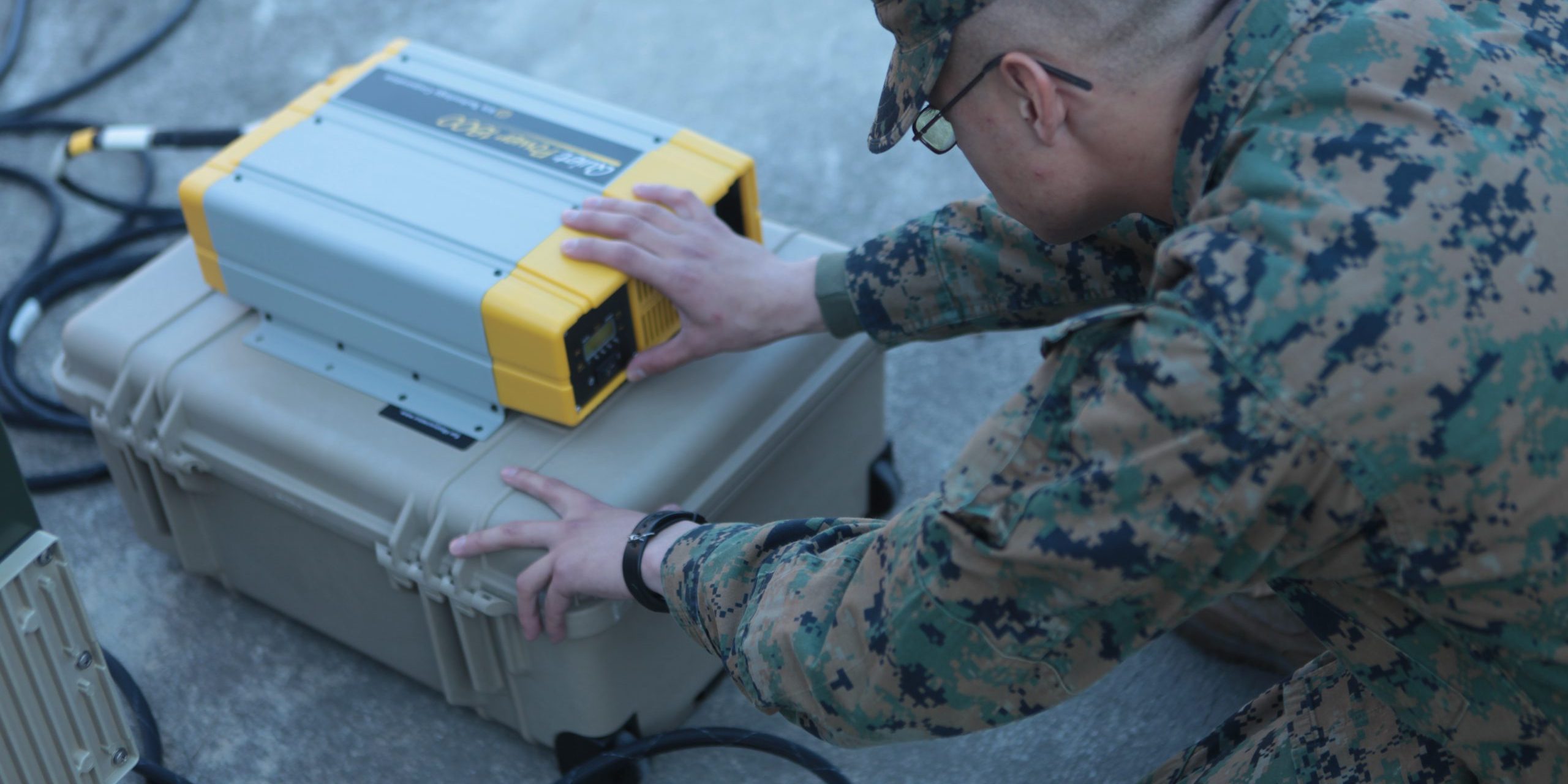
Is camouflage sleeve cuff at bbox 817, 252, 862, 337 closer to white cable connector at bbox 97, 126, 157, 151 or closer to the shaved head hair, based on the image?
the shaved head hair

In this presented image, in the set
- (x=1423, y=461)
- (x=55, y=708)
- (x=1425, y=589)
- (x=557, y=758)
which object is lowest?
(x=557, y=758)

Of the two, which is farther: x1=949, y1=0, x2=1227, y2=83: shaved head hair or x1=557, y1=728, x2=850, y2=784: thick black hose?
x1=557, y1=728, x2=850, y2=784: thick black hose

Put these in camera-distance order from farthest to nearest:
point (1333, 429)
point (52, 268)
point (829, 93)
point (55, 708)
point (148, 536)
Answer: point (829, 93)
point (52, 268)
point (148, 536)
point (55, 708)
point (1333, 429)

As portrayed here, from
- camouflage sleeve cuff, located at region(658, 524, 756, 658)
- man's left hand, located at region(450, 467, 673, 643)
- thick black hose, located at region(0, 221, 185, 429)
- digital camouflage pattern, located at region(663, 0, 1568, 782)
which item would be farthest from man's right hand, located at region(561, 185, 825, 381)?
thick black hose, located at region(0, 221, 185, 429)

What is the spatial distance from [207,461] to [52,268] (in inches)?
35.7

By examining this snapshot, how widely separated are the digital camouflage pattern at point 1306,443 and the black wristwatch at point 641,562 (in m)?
0.19

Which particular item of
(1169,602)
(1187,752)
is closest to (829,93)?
(1187,752)

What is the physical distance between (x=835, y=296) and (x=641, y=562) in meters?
0.41

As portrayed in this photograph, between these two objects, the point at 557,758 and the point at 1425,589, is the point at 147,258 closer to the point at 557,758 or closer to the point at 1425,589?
the point at 557,758

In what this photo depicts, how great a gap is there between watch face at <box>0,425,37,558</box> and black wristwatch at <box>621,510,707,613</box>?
0.53m

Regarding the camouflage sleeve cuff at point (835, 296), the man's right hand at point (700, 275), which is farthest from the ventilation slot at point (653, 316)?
the camouflage sleeve cuff at point (835, 296)

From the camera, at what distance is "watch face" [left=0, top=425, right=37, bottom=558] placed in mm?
1324

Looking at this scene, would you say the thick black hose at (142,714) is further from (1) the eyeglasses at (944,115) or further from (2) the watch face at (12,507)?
(1) the eyeglasses at (944,115)

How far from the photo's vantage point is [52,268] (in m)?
2.39
